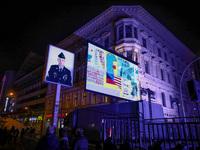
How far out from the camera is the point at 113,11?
2395 centimetres

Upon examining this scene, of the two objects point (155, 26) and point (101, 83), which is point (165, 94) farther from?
point (101, 83)

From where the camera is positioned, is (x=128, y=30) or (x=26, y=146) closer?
(x=26, y=146)

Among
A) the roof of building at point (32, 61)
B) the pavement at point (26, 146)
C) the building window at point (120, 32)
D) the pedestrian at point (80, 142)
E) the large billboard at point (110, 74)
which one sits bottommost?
the pavement at point (26, 146)

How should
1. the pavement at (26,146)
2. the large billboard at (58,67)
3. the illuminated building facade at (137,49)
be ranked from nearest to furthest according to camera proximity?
the pavement at (26,146) → the large billboard at (58,67) → the illuminated building facade at (137,49)

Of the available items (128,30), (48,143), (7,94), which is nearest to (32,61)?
(7,94)

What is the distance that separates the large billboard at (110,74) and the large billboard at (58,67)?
A: 496cm

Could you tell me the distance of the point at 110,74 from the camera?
14391mm

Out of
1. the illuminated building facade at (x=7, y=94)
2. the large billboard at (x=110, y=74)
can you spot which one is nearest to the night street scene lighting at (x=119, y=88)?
the large billboard at (x=110, y=74)

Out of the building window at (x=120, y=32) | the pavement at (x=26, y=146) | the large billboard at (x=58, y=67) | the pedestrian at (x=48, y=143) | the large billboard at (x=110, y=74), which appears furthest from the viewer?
the building window at (x=120, y=32)

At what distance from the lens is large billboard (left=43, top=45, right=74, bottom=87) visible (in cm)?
1552

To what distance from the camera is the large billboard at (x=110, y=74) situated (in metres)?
12.9

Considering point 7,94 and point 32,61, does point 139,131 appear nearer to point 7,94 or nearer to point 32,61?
point 32,61

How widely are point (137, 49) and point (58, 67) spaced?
11867mm

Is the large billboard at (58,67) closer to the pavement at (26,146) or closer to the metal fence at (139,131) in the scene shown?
the pavement at (26,146)
